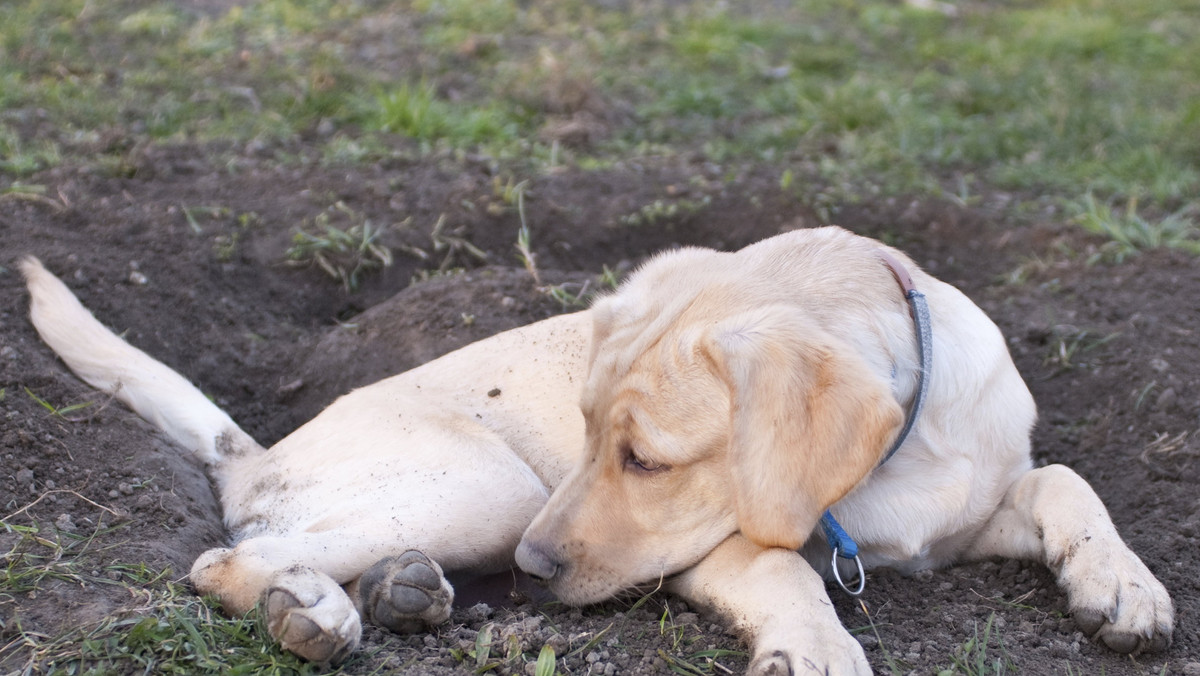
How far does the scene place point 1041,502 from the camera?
293 cm

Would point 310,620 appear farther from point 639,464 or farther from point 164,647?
point 639,464

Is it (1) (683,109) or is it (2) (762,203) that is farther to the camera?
(1) (683,109)

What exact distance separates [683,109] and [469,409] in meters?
4.01

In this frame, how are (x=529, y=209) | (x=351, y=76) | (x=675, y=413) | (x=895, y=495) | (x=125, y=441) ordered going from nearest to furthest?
(x=675, y=413), (x=895, y=495), (x=125, y=441), (x=529, y=209), (x=351, y=76)

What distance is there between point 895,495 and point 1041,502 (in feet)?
1.52

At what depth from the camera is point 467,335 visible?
418cm

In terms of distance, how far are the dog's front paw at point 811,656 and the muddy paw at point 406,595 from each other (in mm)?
806

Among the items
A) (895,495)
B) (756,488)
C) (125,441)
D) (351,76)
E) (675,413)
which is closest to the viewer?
(756,488)

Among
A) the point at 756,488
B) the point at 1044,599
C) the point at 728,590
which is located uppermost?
the point at 756,488

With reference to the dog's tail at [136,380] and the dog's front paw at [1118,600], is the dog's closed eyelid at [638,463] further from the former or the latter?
the dog's tail at [136,380]

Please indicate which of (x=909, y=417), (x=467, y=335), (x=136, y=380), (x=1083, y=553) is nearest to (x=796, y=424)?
(x=909, y=417)

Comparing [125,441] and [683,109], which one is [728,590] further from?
[683,109]

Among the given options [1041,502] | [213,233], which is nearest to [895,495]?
[1041,502]

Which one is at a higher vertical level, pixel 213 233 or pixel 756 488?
pixel 756 488
